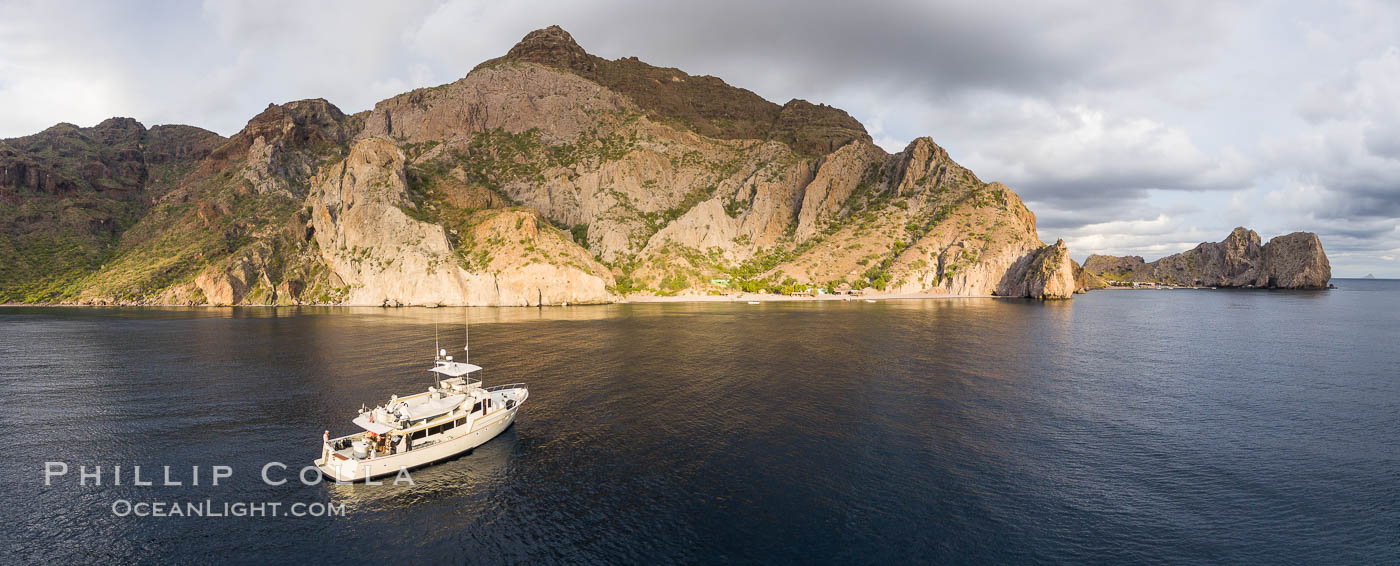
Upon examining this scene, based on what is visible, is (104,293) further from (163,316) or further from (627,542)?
(627,542)

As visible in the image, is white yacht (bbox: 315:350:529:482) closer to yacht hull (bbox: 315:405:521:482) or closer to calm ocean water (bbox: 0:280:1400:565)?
yacht hull (bbox: 315:405:521:482)

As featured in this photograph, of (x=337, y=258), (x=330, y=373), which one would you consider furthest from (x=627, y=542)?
(x=337, y=258)

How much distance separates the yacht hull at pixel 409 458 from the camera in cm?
3222

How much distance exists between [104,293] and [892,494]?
A: 901ft

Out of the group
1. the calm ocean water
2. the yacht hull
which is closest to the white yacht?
the yacht hull

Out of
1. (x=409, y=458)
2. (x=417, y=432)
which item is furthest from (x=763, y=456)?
(x=417, y=432)

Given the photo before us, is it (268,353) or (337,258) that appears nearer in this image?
(268,353)

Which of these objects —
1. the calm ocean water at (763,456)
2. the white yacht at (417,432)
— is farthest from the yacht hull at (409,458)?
the calm ocean water at (763,456)

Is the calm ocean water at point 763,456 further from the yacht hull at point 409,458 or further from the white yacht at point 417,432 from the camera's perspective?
the white yacht at point 417,432

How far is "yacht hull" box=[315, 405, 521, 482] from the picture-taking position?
32219 millimetres

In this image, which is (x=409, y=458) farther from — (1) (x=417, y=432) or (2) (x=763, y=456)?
(2) (x=763, y=456)

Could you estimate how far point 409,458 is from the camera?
1341 inches

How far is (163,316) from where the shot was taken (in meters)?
139

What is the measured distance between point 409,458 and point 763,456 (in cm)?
2311
